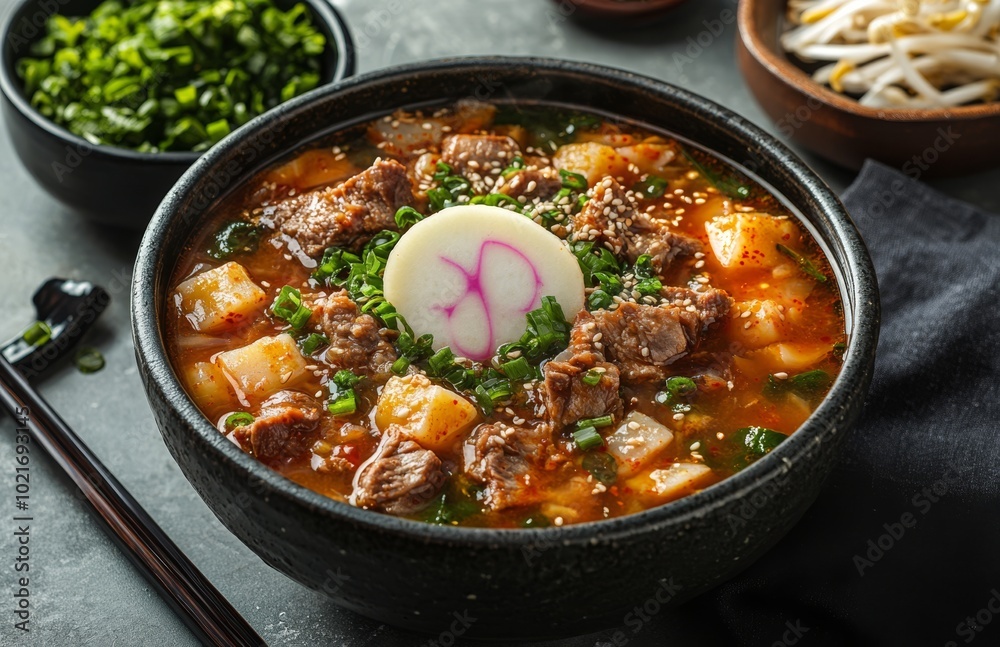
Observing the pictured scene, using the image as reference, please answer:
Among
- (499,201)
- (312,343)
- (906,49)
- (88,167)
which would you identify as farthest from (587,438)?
(906,49)

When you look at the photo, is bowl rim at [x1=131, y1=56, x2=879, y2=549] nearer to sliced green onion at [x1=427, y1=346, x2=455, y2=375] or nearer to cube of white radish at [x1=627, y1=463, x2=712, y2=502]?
cube of white radish at [x1=627, y1=463, x2=712, y2=502]

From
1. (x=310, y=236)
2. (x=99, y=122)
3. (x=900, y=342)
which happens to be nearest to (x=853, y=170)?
(x=900, y=342)

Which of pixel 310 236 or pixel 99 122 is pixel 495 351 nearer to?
pixel 310 236

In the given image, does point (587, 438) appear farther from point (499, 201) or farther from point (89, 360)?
point (89, 360)

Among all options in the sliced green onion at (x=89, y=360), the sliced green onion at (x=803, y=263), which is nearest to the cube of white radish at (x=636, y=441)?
the sliced green onion at (x=803, y=263)

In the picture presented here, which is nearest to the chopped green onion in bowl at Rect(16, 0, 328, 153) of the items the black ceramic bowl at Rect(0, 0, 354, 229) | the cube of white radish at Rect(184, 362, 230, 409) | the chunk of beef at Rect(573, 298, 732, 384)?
the black ceramic bowl at Rect(0, 0, 354, 229)
